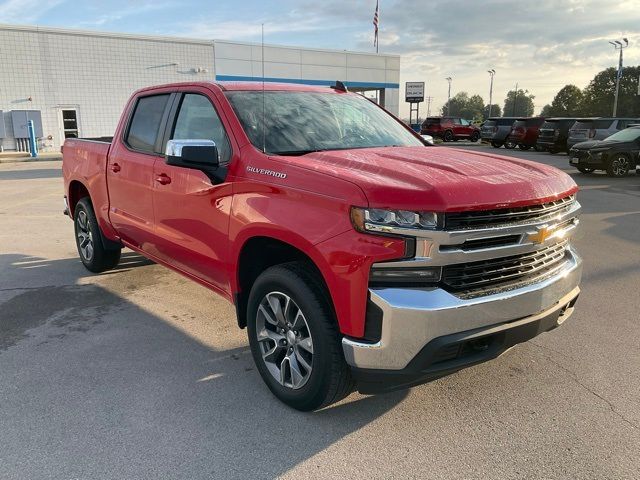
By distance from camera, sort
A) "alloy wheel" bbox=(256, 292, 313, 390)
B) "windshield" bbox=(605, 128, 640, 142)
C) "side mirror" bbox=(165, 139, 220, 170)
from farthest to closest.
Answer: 1. "windshield" bbox=(605, 128, 640, 142)
2. "side mirror" bbox=(165, 139, 220, 170)
3. "alloy wheel" bbox=(256, 292, 313, 390)

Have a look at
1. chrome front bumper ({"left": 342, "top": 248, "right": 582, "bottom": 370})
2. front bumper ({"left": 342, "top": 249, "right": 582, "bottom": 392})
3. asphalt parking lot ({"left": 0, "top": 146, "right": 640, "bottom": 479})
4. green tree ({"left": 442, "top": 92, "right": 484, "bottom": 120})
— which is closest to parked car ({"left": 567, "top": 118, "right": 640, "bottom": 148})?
asphalt parking lot ({"left": 0, "top": 146, "right": 640, "bottom": 479})

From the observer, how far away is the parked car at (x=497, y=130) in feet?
100

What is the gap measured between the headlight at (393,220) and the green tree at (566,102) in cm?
10045

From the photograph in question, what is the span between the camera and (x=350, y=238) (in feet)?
8.51

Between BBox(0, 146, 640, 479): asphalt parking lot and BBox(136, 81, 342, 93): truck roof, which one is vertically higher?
BBox(136, 81, 342, 93): truck roof

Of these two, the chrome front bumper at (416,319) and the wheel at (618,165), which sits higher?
the chrome front bumper at (416,319)

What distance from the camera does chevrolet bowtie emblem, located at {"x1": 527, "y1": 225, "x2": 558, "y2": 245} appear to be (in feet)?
9.27

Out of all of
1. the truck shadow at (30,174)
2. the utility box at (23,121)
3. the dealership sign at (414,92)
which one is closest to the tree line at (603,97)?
the dealership sign at (414,92)

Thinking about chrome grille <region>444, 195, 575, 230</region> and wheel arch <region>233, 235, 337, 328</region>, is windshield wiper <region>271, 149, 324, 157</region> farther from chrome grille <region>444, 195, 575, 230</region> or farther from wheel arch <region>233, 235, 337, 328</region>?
chrome grille <region>444, 195, 575, 230</region>

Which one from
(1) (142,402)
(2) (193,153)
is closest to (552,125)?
(2) (193,153)

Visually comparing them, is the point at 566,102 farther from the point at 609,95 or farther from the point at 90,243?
the point at 90,243

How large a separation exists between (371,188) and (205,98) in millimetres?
1928

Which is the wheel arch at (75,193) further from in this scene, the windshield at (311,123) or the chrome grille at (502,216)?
the chrome grille at (502,216)

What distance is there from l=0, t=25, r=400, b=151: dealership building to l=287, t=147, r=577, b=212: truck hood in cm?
2597
